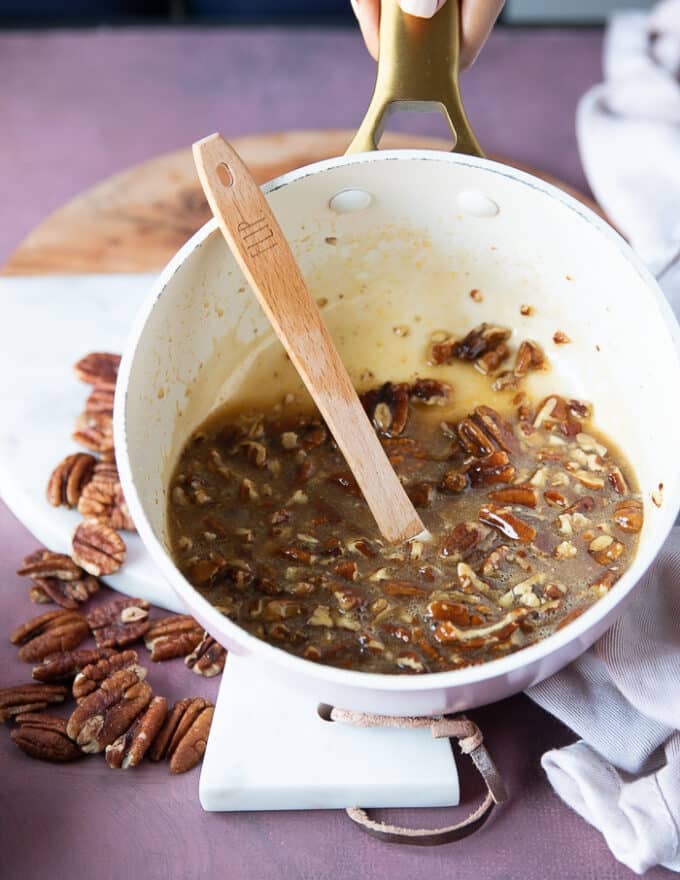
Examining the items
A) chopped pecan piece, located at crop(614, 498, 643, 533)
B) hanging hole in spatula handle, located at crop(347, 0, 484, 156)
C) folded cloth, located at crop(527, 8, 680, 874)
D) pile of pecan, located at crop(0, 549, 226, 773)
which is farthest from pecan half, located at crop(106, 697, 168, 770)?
hanging hole in spatula handle, located at crop(347, 0, 484, 156)

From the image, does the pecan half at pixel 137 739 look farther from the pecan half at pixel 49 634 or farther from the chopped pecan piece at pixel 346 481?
the chopped pecan piece at pixel 346 481

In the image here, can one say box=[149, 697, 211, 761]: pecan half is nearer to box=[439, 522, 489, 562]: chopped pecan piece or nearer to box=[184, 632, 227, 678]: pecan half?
A: box=[184, 632, 227, 678]: pecan half

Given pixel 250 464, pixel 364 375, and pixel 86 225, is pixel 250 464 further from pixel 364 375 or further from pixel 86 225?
pixel 86 225

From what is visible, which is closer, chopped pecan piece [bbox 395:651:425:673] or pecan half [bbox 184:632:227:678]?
chopped pecan piece [bbox 395:651:425:673]

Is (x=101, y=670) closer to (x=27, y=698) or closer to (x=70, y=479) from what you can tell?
(x=27, y=698)

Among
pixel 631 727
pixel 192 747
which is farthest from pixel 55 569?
pixel 631 727


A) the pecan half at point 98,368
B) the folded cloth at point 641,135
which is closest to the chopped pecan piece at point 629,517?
the folded cloth at point 641,135
